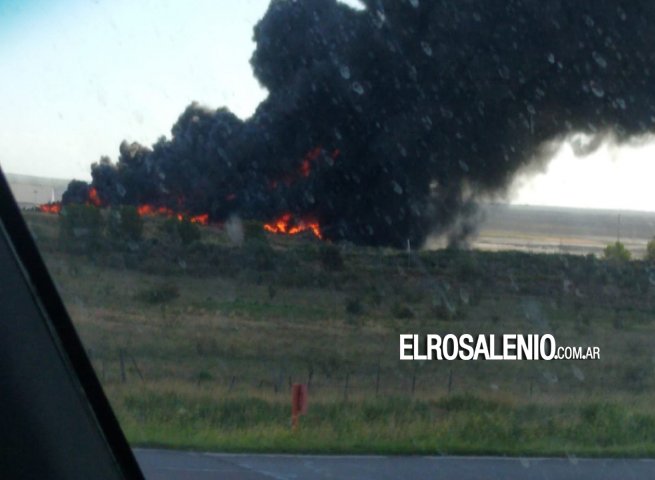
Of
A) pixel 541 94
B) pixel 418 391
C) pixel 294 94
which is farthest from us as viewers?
pixel 294 94

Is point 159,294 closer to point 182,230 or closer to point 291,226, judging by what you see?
point 182,230

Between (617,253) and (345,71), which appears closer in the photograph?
(345,71)

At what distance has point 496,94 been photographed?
1163 inches

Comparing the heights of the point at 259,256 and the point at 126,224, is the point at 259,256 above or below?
below

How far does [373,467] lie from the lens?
6816 mm

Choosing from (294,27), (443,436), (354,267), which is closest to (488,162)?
(354,267)

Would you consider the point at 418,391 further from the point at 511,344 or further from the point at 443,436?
the point at 511,344

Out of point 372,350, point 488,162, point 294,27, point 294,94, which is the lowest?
point 372,350

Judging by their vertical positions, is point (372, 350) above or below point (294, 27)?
below

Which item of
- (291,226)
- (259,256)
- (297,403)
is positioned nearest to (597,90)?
(259,256)

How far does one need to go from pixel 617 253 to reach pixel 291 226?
1080 centimetres

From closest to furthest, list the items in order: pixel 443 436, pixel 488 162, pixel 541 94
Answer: pixel 443 436 → pixel 541 94 → pixel 488 162

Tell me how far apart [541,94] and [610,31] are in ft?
9.62

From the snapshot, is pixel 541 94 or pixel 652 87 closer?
pixel 652 87
